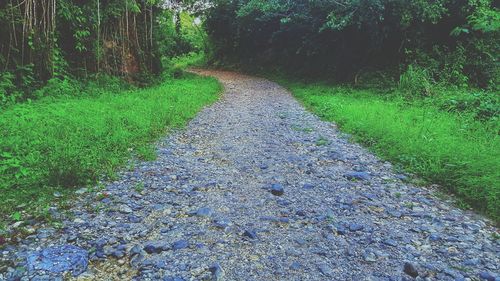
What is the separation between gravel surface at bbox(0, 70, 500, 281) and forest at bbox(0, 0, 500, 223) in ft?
1.96

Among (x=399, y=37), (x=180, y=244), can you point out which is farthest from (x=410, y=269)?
(x=399, y=37)

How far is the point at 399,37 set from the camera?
14.8 metres

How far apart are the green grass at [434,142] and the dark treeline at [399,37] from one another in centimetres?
328

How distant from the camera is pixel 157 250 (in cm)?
342

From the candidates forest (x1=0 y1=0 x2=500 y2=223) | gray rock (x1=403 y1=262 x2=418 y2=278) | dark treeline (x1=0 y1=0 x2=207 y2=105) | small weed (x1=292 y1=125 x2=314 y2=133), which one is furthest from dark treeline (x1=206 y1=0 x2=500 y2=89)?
gray rock (x1=403 y1=262 x2=418 y2=278)

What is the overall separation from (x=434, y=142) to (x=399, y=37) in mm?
Answer: 9750

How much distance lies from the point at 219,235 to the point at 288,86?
51.0 ft

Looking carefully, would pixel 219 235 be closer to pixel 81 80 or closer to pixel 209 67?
pixel 81 80

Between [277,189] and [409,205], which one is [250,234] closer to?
[277,189]

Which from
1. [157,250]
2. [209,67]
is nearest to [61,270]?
[157,250]

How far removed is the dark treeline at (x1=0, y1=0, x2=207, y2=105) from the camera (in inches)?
372

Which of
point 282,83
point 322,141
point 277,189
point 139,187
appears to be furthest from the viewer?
point 282,83

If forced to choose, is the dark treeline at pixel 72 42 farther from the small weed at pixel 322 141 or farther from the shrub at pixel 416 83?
the shrub at pixel 416 83

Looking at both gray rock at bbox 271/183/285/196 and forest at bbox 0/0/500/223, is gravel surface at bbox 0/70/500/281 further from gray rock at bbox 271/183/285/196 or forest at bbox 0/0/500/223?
forest at bbox 0/0/500/223
